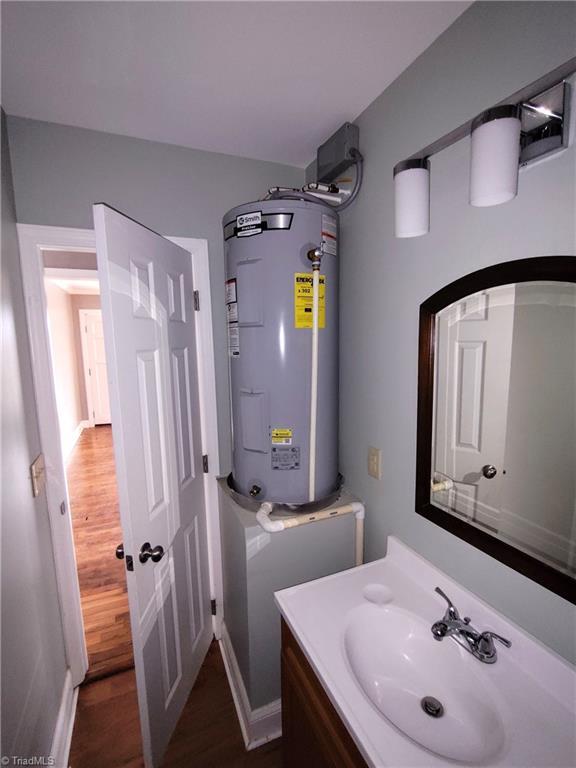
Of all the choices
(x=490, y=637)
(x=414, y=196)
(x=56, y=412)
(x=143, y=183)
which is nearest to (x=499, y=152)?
(x=414, y=196)

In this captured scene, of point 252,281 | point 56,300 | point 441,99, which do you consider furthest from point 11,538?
point 56,300

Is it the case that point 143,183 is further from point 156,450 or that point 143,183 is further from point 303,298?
point 156,450

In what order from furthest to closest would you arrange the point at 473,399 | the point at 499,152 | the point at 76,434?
the point at 76,434 < the point at 473,399 < the point at 499,152

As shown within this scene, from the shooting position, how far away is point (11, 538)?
1.05 m

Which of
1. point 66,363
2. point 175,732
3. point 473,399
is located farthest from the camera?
point 66,363

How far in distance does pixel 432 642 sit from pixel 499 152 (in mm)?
1215

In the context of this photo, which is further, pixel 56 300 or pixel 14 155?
pixel 56 300

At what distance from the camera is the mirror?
766 millimetres

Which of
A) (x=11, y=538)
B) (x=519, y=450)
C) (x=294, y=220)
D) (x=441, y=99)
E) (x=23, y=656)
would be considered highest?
(x=441, y=99)

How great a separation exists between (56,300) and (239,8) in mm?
5239

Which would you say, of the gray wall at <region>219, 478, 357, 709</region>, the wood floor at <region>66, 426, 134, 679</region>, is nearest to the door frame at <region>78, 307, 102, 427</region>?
the wood floor at <region>66, 426, 134, 679</region>

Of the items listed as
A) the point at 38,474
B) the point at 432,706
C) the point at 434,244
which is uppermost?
the point at 434,244

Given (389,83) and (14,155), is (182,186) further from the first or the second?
(389,83)

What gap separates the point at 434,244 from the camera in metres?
1.04
